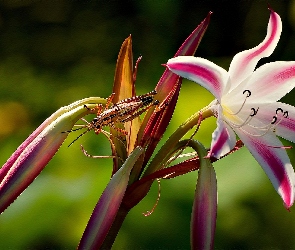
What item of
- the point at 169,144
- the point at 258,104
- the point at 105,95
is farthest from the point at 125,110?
the point at 105,95

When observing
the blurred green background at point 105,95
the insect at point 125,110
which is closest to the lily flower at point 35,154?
the insect at point 125,110

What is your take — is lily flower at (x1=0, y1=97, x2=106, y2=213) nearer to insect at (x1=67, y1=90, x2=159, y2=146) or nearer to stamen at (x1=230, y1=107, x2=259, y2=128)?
insect at (x1=67, y1=90, x2=159, y2=146)

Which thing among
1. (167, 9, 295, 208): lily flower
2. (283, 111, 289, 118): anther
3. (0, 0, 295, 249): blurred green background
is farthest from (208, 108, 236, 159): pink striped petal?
(0, 0, 295, 249): blurred green background

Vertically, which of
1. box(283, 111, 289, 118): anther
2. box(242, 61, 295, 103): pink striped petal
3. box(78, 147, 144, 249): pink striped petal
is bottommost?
box(78, 147, 144, 249): pink striped petal

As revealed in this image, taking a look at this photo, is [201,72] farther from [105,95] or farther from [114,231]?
[105,95]

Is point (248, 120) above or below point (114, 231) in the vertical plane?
above

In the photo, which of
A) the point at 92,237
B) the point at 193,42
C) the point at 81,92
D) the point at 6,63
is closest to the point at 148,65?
the point at 81,92

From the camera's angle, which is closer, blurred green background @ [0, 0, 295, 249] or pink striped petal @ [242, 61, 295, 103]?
pink striped petal @ [242, 61, 295, 103]
